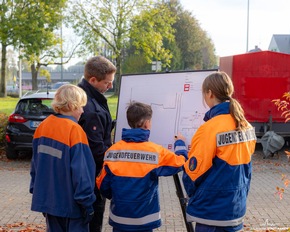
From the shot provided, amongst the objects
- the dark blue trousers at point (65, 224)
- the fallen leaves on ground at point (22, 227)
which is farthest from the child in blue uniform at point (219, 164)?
the fallen leaves on ground at point (22, 227)

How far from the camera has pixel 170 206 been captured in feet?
23.3

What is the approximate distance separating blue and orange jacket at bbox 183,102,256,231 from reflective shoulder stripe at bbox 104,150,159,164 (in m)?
0.36

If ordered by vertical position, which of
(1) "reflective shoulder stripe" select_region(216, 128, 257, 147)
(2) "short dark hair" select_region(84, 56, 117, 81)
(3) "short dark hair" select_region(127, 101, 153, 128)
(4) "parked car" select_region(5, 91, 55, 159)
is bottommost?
(4) "parked car" select_region(5, 91, 55, 159)

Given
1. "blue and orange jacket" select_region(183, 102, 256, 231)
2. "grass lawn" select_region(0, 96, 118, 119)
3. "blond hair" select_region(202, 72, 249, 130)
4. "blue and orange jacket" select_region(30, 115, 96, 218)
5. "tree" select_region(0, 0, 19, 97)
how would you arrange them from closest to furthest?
"blue and orange jacket" select_region(183, 102, 256, 231), "blond hair" select_region(202, 72, 249, 130), "blue and orange jacket" select_region(30, 115, 96, 218), "tree" select_region(0, 0, 19, 97), "grass lawn" select_region(0, 96, 118, 119)

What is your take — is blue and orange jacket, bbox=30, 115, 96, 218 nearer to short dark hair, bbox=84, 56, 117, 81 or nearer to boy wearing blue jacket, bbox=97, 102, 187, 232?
boy wearing blue jacket, bbox=97, 102, 187, 232

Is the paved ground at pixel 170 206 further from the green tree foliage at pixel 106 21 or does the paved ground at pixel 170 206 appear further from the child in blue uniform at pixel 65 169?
the green tree foliage at pixel 106 21

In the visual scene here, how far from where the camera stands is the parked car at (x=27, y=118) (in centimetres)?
1073

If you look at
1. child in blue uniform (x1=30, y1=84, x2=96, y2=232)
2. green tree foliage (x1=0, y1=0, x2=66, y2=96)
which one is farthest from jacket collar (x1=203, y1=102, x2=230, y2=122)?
green tree foliage (x1=0, y1=0, x2=66, y2=96)

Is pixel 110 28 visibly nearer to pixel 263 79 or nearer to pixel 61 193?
pixel 263 79

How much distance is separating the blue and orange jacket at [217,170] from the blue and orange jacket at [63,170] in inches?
31.0

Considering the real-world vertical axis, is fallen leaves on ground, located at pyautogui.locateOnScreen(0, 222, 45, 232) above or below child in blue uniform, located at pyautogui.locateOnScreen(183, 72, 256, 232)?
below

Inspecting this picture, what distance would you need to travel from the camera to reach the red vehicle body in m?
14.2

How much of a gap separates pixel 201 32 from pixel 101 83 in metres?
59.8

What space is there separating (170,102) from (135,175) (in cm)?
128
